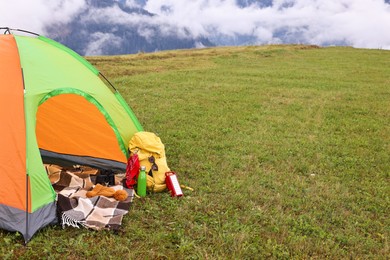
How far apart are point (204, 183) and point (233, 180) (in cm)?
67

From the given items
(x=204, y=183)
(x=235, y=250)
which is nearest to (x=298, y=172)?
(x=204, y=183)

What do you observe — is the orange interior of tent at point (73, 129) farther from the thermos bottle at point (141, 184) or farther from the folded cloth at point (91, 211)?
the folded cloth at point (91, 211)

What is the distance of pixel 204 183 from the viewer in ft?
26.3

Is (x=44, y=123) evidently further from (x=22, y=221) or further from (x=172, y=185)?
(x=172, y=185)

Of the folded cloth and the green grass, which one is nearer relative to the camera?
the green grass

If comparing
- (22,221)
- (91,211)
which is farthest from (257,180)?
(22,221)

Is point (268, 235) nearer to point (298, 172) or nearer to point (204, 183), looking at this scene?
point (204, 183)

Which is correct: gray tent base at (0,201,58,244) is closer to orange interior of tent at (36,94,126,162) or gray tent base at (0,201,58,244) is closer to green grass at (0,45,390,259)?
green grass at (0,45,390,259)

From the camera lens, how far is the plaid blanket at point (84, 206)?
6.03m

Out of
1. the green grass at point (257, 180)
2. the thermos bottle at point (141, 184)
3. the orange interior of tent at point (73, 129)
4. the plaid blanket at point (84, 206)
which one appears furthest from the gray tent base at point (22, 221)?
the orange interior of tent at point (73, 129)

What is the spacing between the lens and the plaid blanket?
19.8ft

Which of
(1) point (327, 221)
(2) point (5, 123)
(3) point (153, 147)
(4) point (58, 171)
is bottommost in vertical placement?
(1) point (327, 221)

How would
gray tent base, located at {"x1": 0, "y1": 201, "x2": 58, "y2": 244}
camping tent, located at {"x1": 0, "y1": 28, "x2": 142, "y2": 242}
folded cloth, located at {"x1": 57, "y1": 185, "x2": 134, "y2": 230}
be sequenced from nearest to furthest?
1. gray tent base, located at {"x1": 0, "y1": 201, "x2": 58, "y2": 244}
2. camping tent, located at {"x1": 0, "y1": 28, "x2": 142, "y2": 242}
3. folded cloth, located at {"x1": 57, "y1": 185, "x2": 134, "y2": 230}

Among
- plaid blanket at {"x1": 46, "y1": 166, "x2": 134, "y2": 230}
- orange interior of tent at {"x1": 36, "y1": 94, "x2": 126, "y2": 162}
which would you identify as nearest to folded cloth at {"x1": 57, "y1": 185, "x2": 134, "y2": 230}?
plaid blanket at {"x1": 46, "y1": 166, "x2": 134, "y2": 230}
